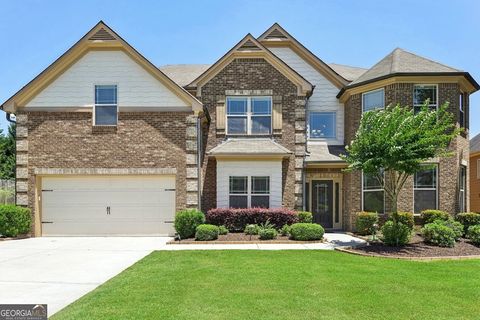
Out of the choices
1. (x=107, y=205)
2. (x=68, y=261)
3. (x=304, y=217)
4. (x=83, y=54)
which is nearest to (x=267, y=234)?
(x=304, y=217)

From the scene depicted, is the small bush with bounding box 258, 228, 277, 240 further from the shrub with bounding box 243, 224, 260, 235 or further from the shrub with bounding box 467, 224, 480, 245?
the shrub with bounding box 467, 224, 480, 245

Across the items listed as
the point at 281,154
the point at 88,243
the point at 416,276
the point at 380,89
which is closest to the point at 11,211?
the point at 88,243

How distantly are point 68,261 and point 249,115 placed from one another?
1027 cm

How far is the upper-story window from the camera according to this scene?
18.5 m

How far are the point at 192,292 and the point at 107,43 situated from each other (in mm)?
12927

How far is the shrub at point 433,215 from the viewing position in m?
16.3

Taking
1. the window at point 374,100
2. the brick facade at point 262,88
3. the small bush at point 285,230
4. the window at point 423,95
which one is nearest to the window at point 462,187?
the window at point 423,95

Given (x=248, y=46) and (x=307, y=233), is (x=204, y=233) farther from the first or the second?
(x=248, y=46)

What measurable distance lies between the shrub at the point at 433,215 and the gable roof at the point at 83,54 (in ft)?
33.0

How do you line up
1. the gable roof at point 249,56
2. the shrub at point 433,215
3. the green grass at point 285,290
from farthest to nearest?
1. the gable roof at point 249,56
2. the shrub at point 433,215
3. the green grass at point 285,290

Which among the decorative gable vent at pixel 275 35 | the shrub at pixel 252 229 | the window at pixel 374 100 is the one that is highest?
the decorative gable vent at pixel 275 35

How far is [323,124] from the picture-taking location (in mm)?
20172

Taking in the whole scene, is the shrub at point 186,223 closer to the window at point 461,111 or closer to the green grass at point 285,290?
the green grass at point 285,290

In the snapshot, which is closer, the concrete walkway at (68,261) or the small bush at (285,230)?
the concrete walkway at (68,261)
